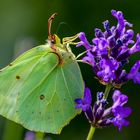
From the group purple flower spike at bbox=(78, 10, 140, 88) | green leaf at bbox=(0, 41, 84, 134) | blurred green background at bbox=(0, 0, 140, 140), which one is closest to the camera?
purple flower spike at bbox=(78, 10, 140, 88)

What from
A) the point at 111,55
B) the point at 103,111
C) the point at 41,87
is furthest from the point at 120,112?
the point at 41,87

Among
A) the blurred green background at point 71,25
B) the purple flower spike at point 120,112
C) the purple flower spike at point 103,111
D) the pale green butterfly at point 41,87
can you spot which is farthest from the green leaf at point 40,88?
the blurred green background at point 71,25

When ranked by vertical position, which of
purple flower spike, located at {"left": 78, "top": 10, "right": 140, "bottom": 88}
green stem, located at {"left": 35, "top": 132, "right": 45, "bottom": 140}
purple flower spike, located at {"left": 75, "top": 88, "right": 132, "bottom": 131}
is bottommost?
green stem, located at {"left": 35, "top": 132, "right": 45, "bottom": 140}

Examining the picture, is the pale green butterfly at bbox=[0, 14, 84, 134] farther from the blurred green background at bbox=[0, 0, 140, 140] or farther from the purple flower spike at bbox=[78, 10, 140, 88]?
the blurred green background at bbox=[0, 0, 140, 140]

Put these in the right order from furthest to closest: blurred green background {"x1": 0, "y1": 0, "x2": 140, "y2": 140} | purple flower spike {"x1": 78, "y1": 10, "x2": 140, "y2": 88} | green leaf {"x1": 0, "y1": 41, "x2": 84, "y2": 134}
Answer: blurred green background {"x1": 0, "y1": 0, "x2": 140, "y2": 140}, green leaf {"x1": 0, "y1": 41, "x2": 84, "y2": 134}, purple flower spike {"x1": 78, "y1": 10, "x2": 140, "y2": 88}

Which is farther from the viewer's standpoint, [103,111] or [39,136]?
[39,136]

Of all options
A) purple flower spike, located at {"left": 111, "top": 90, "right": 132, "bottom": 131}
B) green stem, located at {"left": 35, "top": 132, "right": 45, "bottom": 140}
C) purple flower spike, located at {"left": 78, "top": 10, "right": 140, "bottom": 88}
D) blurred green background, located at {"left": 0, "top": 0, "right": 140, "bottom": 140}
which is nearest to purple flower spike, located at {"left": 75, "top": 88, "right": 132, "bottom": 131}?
purple flower spike, located at {"left": 111, "top": 90, "right": 132, "bottom": 131}

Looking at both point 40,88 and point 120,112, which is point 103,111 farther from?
point 40,88

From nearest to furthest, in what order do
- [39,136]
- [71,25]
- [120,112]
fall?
1. [120,112]
2. [39,136]
3. [71,25]

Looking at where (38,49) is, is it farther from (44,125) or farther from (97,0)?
(97,0)
